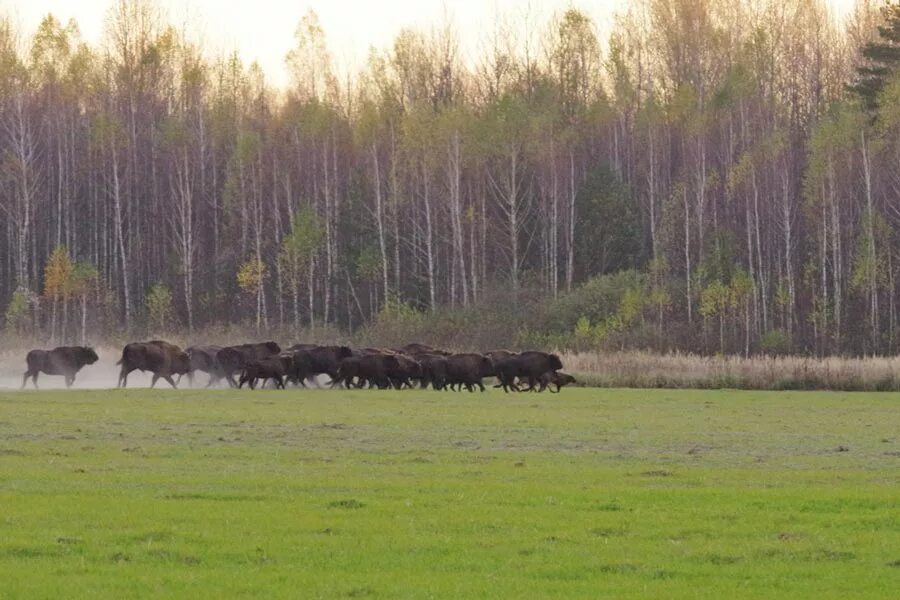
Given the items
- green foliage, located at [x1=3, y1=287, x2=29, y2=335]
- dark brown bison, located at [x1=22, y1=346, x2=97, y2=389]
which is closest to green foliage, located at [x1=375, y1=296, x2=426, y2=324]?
green foliage, located at [x1=3, y1=287, x2=29, y2=335]

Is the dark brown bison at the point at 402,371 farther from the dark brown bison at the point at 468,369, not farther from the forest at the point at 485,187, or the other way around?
the forest at the point at 485,187

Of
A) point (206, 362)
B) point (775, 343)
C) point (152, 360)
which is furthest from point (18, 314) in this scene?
point (775, 343)

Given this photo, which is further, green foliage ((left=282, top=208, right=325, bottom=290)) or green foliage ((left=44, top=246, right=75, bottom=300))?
green foliage ((left=44, top=246, right=75, bottom=300))

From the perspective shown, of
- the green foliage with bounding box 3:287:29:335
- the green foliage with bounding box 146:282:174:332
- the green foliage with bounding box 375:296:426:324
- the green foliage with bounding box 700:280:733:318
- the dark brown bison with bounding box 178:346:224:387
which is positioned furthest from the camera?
the green foliage with bounding box 146:282:174:332

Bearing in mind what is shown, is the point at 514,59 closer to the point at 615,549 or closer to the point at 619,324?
the point at 619,324

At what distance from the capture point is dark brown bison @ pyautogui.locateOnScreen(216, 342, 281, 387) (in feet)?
182

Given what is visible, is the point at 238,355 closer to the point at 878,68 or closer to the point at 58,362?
the point at 58,362

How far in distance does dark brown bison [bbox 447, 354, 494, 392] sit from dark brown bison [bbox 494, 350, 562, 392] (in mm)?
489

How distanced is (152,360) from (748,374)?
20155mm

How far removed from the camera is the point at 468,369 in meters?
52.6

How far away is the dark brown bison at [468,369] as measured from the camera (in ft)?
172

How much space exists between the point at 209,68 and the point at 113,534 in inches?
3600

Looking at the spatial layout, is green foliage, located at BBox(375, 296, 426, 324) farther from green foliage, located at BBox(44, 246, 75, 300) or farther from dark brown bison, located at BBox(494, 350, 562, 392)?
dark brown bison, located at BBox(494, 350, 562, 392)

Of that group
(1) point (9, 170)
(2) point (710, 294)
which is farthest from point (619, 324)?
(1) point (9, 170)
